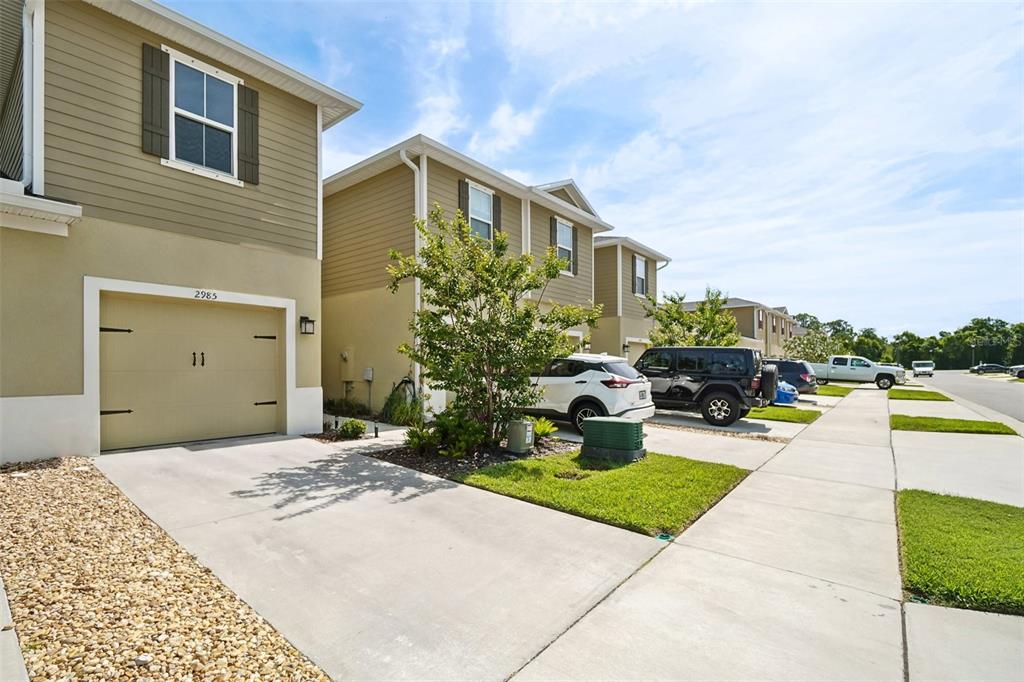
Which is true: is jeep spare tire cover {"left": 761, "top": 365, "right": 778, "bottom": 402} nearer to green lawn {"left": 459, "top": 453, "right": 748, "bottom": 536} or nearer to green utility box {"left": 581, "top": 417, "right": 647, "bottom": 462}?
green lawn {"left": 459, "top": 453, "right": 748, "bottom": 536}

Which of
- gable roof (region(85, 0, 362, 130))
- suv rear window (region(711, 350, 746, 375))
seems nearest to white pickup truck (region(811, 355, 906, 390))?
suv rear window (region(711, 350, 746, 375))

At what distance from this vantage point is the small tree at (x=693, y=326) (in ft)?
54.7

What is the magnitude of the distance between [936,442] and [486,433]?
8690 mm

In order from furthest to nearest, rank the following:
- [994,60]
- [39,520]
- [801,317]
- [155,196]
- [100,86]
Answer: [801,317] → [155,196] → [100,86] → [994,60] → [39,520]

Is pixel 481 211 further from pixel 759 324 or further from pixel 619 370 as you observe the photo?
pixel 759 324

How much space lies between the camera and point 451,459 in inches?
283

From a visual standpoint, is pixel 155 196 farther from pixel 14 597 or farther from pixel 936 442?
pixel 936 442

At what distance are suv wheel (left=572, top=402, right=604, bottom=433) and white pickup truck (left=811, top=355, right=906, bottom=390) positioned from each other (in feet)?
76.3

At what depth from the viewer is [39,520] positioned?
14.0 feet

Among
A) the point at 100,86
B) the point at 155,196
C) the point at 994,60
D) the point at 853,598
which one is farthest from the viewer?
the point at 155,196

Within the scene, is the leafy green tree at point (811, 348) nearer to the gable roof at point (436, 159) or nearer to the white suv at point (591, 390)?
the gable roof at point (436, 159)

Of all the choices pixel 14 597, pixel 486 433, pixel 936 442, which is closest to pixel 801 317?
pixel 936 442

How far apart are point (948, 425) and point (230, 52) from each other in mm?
16587

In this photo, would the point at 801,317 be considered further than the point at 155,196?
Yes
